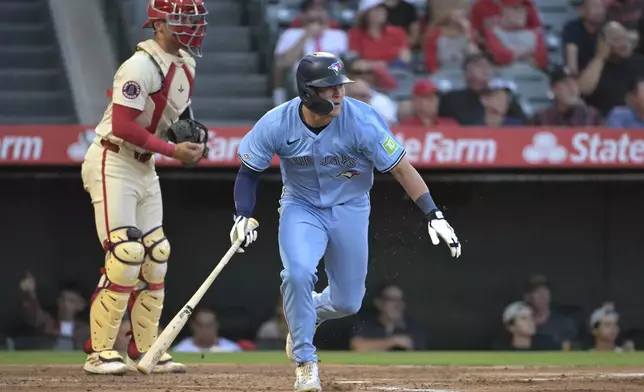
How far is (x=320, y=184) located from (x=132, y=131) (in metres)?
1.21

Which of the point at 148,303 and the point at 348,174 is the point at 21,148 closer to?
the point at 148,303

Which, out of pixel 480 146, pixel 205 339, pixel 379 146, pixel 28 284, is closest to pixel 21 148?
pixel 28 284

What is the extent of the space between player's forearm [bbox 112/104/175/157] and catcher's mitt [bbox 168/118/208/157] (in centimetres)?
20

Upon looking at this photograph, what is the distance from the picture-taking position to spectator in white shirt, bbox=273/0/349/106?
10.7m

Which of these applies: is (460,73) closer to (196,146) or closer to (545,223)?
(545,223)

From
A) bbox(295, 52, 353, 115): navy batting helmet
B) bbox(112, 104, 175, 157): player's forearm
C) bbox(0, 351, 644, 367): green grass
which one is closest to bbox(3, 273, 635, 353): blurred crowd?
bbox(0, 351, 644, 367): green grass

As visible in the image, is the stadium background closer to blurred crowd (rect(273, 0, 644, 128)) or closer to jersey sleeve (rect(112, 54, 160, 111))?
blurred crowd (rect(273, 0, 644, 128))

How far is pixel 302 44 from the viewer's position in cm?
1073

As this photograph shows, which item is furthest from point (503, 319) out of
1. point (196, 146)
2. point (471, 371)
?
point (196, 146)

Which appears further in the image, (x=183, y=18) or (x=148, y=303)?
(x=148, y=303)

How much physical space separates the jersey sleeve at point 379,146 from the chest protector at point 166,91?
4.76ft

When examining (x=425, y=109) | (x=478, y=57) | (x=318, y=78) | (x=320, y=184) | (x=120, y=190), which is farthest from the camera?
(x=478, y=57)

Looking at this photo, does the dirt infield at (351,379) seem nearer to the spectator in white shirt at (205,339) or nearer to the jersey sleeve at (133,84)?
the jersey sleeve at (133,84)

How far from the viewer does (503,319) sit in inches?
423
